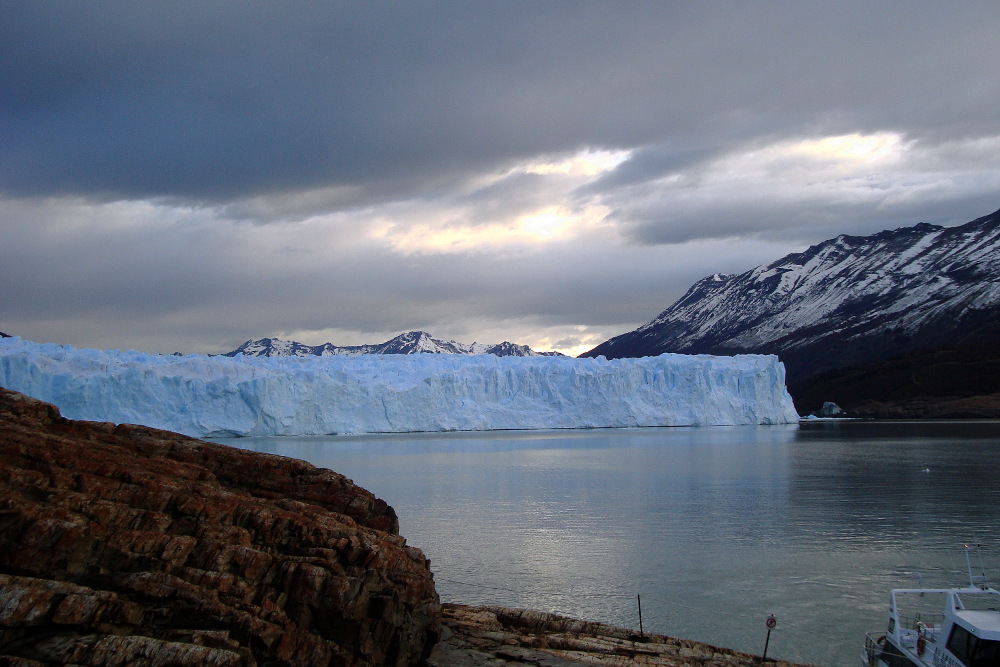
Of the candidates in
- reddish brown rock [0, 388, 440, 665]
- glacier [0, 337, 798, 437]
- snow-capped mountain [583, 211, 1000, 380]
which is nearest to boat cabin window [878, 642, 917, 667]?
reddish brown rock [0, 388, 440, 665]

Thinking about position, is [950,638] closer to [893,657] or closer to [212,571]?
[893,657]

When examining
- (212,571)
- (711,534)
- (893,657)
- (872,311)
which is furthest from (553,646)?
(872,311)

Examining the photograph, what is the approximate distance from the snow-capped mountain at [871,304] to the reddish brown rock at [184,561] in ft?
349

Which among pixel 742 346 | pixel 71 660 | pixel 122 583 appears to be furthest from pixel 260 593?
pixel 742 346

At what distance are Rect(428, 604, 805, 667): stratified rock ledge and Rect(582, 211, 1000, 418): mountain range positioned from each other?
81.0 metres

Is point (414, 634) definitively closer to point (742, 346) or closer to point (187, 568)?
point (187, 568)

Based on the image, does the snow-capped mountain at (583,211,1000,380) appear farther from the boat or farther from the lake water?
the boat

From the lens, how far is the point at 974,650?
8891 mm

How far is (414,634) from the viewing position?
8695 millimetres

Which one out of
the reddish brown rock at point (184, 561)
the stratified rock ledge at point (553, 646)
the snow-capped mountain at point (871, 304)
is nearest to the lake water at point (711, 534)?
the stratified rock ledge at point (553, 646)

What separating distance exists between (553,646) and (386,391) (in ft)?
153

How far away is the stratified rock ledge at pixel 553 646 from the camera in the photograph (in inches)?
359

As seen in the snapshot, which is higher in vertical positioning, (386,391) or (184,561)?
(386,391)

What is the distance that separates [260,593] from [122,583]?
120 centimetres
